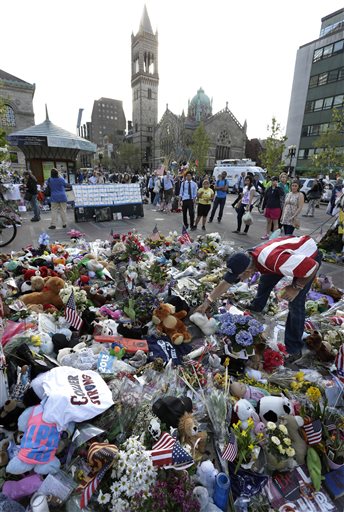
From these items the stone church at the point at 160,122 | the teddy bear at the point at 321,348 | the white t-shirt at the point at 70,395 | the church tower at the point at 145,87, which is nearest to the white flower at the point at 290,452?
the white t-shirt at the point at 70,395

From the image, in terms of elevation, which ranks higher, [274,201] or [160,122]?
[160,122]

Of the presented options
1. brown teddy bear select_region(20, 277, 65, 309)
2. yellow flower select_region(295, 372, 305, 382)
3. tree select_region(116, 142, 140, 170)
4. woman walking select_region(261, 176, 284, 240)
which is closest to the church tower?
tree select_region(116, 142, 140, 170)

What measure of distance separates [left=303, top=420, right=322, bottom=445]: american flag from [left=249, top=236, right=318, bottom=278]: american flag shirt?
1228mm

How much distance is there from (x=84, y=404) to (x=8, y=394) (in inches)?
25.9

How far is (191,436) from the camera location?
215 centimetres

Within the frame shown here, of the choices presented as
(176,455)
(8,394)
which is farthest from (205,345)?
(8,394)

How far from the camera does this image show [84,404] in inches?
82.8

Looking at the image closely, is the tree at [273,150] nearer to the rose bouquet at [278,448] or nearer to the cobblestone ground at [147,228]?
the cobblestone ground at [147,228]

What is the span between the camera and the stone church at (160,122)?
60.3m

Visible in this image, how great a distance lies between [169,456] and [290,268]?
1.85 meters

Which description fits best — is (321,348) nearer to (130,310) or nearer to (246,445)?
(246,445)

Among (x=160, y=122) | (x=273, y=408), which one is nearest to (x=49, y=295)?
(x=273, y=408)

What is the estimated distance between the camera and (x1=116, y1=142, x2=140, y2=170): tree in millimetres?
69656

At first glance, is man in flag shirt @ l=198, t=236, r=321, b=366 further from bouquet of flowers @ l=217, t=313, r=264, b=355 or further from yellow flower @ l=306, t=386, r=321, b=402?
yellow flower @ l=306, t=386, r=321, b=402
